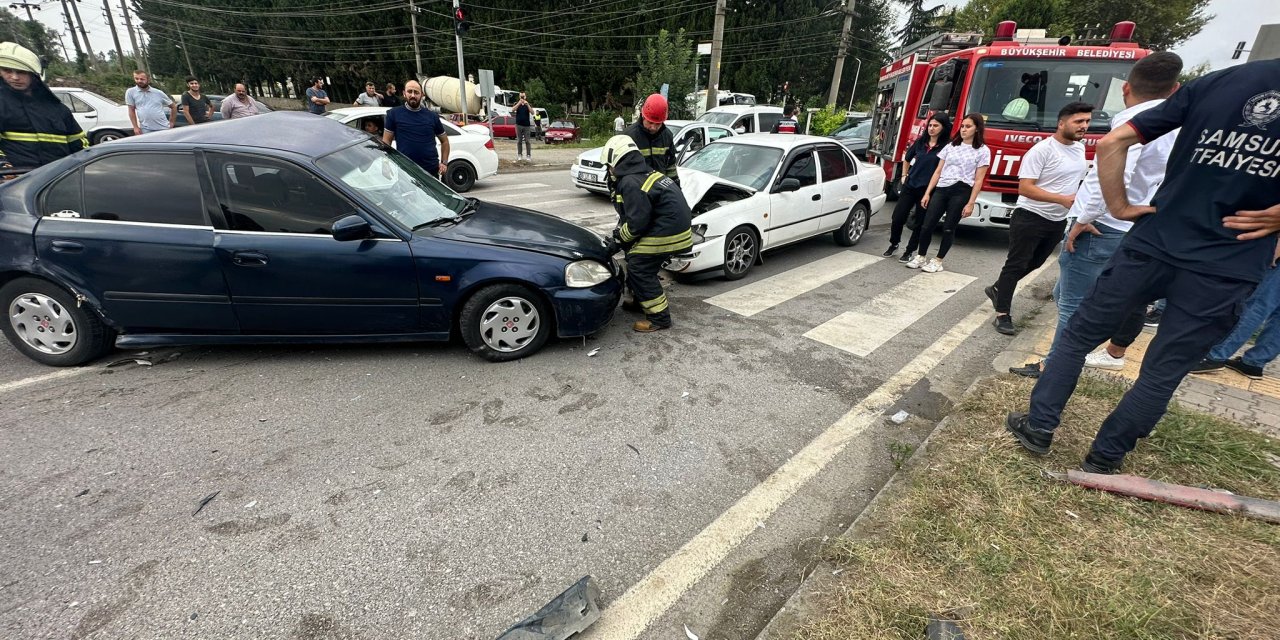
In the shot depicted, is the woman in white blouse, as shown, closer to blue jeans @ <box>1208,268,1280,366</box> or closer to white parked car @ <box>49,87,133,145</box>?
blue jeans @ <box>1208,268,1280,366</box>

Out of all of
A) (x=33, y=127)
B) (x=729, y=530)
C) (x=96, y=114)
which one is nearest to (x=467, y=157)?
(x=33, y=127)

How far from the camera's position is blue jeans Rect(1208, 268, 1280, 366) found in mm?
3645

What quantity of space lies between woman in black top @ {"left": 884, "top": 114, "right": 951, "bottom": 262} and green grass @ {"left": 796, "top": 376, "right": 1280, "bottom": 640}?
13.6 feet

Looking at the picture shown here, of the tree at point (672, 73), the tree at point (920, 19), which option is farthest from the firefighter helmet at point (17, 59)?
the tree at point (920, 19)

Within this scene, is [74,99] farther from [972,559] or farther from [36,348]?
[972,559]

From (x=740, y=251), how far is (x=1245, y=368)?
158 inches

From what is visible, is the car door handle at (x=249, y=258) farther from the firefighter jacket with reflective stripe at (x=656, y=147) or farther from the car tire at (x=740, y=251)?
the car tire at (x=740, y=251)

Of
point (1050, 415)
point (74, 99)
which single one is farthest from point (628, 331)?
point (74, 99)

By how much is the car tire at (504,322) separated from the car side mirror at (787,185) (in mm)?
3546

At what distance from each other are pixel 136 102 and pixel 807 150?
1090 cm

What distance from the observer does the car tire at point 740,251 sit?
19.1ft

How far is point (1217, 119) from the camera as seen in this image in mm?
2123

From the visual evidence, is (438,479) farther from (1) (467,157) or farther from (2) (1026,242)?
(1) (467,157)

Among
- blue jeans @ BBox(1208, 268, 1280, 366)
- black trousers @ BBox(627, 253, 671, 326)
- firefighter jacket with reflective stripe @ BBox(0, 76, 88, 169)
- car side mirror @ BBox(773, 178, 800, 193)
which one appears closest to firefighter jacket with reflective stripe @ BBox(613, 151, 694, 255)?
black trousers @ BBox(627, 253, 671, 326)
